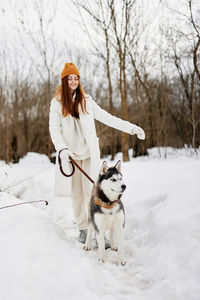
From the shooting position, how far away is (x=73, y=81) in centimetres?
290

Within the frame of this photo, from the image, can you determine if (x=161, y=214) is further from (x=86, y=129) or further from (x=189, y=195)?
(x=86, y=129)

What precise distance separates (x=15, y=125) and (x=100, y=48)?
6282 millimetres

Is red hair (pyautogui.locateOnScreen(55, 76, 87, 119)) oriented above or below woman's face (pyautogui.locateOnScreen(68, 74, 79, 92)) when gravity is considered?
below

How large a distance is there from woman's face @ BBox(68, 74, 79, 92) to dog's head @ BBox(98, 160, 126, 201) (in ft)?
3.97

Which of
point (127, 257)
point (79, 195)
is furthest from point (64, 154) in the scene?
point (127, 257)

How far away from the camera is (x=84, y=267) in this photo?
2088mm

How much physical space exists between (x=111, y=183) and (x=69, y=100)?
128cm

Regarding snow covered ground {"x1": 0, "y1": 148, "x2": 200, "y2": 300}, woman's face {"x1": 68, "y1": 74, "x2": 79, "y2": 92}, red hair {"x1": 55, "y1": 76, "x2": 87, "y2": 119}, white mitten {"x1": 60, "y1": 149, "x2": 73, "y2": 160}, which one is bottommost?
snow covered ground {"x1": 0, "y1": 148, "x2": 200, "y2": 300}

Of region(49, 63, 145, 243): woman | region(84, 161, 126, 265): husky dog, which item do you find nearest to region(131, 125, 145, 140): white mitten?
region(49, 63, 145, 243): woman

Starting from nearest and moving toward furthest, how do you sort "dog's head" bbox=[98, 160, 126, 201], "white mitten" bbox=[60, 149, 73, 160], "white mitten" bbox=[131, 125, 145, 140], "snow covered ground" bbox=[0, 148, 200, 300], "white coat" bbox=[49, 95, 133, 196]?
"snow covered ground" bbox=[0, 148, 200, 300]
"dog's head" bbox=[98, 160, 126, 201]
"white mitten" bbox=[60, 149, 73, 160]
"white mitten" bbox=[131, 125, 145, 140]
"white coat" bbox=[49, 95, 133, 196]

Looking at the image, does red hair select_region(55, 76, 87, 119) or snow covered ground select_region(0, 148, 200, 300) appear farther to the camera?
red hair select_region(55, 76, 87, 119)

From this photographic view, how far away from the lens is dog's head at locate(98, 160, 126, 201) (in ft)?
7.43

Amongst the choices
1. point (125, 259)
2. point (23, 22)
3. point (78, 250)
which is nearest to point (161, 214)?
point (125, 259)

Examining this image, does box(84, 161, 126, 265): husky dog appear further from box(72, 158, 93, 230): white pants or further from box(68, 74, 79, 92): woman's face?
box(68, 74, 79, 92): woman's face
